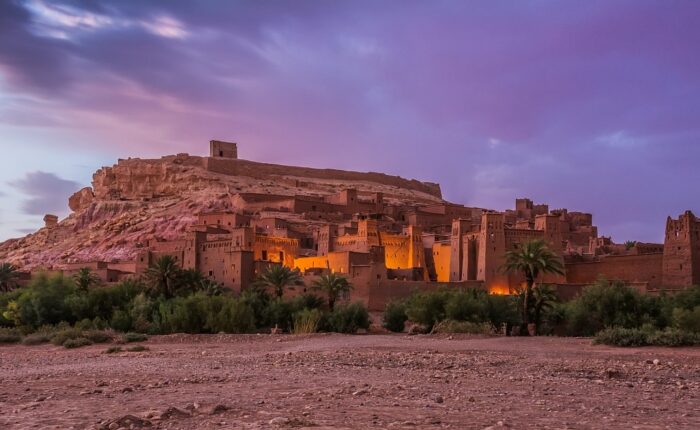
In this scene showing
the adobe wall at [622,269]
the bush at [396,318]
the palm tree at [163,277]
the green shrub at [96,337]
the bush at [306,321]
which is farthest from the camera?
the adobe wall at [622,269]

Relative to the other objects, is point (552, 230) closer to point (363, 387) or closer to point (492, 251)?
point (492, 251)

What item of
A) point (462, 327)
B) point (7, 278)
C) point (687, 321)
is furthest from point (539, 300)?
point (7, 278)

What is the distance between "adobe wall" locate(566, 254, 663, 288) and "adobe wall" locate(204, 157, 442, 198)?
3962 cm

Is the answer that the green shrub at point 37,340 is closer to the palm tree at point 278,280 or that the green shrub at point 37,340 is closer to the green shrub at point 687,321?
the palm tree at point 278,280

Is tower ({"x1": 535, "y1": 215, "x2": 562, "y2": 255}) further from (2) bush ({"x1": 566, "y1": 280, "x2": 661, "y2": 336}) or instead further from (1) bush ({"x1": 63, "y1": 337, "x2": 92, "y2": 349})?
(1) bush ({"x1": 63, "y1": 337, "x2": 92, "y2": 349})

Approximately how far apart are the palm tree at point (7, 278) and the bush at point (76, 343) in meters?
22.5

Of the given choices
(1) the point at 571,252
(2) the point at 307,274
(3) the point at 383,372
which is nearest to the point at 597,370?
(3) the point at 383,372

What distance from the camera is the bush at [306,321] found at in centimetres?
2873

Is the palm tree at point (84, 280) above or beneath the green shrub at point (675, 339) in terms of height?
above

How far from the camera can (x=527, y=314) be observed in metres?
27.0

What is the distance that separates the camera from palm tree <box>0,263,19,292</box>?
44.8 meters

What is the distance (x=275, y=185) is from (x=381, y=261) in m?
34.1

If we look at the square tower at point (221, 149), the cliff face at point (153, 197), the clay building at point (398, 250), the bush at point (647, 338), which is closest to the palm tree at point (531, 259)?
the clay building at point (398, 250)

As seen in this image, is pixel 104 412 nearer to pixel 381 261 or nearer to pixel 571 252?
pixel 381 261
